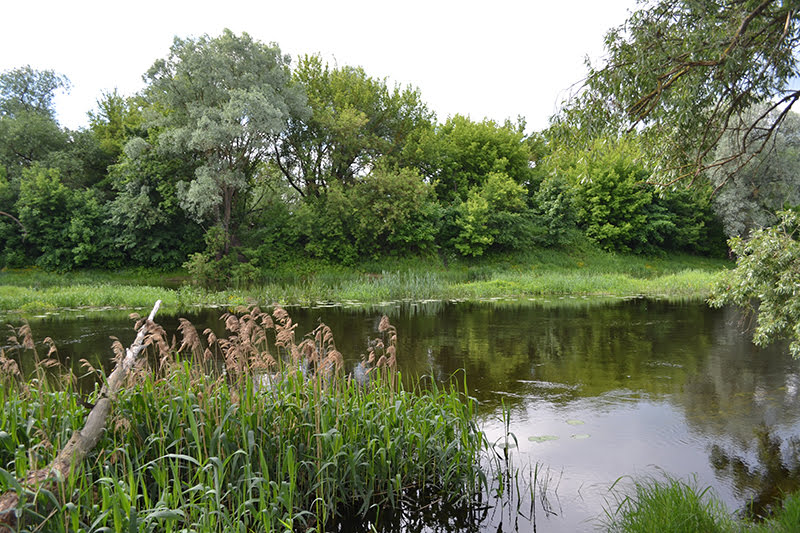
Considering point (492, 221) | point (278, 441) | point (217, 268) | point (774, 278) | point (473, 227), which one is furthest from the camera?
point (492, 221)

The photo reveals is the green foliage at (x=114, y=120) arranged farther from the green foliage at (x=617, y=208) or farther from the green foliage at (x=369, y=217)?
the green foliage at (x=617, y=208)

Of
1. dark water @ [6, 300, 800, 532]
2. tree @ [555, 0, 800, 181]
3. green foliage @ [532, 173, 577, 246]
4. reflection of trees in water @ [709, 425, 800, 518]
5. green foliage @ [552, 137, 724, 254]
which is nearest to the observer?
reflection of trees in water @ [709, 425, 800, 518]

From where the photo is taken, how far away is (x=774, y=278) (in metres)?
6.18

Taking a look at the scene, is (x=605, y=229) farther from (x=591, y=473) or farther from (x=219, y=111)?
(x=591, y=473)

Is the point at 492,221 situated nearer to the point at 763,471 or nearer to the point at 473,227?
the point at 473,227

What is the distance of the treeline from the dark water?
1129cm

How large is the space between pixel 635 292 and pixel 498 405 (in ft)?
57.9

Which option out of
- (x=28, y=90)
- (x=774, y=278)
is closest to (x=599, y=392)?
(x=774, y=278)

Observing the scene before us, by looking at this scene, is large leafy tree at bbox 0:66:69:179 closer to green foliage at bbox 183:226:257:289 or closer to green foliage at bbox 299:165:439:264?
green foliage at bbox 183:226:257:289

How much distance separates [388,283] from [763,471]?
16.6 m

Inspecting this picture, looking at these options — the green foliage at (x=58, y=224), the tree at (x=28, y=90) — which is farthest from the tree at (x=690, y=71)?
the tree at (x=28, y=90)

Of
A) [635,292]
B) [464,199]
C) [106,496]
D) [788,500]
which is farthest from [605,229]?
[106,496]

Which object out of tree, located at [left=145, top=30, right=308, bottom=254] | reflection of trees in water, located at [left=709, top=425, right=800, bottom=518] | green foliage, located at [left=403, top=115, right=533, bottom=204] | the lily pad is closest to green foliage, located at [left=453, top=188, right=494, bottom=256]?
green foliage, located at [left=403, top=115, right=533, bottom=204]

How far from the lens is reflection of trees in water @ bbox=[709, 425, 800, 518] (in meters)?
4.24
